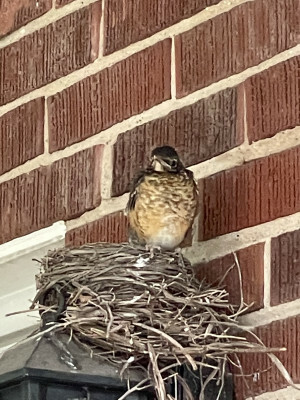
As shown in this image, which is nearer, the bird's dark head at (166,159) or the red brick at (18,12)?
the bird's dark head at (166,159)

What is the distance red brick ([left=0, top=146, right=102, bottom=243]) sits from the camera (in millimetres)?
2062

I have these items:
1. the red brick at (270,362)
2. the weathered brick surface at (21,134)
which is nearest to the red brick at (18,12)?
the weathered brick surface at (21,134)

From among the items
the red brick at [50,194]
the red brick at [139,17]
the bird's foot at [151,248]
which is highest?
the red brick at [139,17]

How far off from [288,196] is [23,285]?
71cm

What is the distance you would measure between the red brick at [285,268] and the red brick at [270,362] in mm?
39

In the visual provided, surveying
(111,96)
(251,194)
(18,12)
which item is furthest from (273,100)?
(18,12)

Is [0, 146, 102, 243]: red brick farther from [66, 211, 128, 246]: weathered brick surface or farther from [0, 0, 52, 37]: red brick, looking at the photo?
[0, 0, 52, 37]: red brick

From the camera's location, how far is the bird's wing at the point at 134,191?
185 centimetres

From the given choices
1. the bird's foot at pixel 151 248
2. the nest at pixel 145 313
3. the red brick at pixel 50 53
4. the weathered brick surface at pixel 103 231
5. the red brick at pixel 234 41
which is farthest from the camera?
the red brick at pixel 50 53

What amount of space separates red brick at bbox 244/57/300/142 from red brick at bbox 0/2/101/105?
1.41ft

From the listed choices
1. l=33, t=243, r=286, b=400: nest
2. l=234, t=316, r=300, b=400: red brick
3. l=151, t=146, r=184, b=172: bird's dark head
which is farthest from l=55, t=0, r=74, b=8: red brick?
l=234, t=316, r=300, b=400: red brick

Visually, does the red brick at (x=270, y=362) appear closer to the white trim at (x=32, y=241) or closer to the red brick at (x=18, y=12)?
the white trim at (x=32, y=241)

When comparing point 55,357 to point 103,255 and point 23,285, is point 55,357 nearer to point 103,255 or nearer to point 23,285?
point 103,255

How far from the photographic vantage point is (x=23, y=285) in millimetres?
2256
